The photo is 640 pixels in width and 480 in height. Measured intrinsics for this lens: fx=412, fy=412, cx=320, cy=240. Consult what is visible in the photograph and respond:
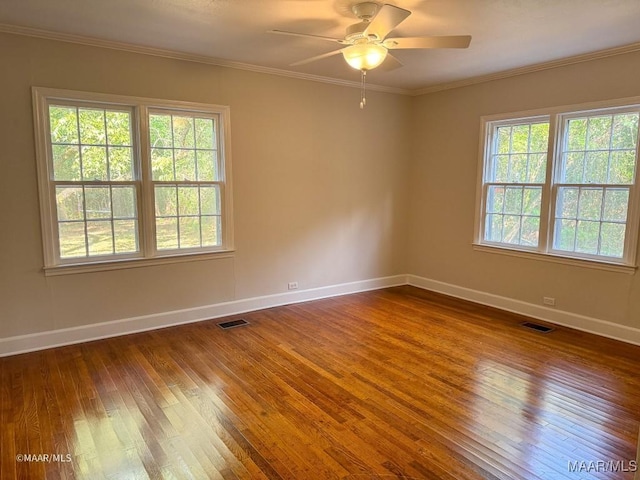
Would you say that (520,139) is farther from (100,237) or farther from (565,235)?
(100,237)

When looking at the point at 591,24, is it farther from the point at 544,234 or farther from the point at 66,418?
the point at 66,418

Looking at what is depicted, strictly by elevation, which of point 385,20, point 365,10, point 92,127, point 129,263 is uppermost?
point 365,10

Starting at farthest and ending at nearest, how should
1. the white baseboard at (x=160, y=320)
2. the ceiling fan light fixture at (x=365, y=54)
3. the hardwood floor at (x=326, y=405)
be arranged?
the white baseboard at (x=160, y=320), the ceiling fan light fixture at (x=365, y=54), the hardwood floor at (x=326, y=405)

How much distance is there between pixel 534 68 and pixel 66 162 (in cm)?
477

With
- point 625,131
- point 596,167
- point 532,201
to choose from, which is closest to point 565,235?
point 532,201

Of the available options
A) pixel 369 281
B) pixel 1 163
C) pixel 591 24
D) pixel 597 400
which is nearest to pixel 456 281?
pixel 369 281

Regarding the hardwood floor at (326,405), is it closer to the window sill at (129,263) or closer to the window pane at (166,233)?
the window sill at (129,263)

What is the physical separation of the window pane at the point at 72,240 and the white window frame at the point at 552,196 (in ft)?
14.4

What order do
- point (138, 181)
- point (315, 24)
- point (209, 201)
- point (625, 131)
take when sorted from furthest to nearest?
point (209, 201)
point (138, 181)
point (625, 131)
point (315, 24)

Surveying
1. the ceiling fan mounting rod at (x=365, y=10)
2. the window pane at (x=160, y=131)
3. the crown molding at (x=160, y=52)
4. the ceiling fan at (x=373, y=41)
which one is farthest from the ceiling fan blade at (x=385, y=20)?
the window pane at (x=160, y=131)

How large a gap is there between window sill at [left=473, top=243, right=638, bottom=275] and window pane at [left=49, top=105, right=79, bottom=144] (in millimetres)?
4569

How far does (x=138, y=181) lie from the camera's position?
4008 millimetres

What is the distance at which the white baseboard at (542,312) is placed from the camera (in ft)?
13.0

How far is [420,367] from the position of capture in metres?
3.35
